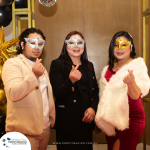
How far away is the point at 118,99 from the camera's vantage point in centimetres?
146

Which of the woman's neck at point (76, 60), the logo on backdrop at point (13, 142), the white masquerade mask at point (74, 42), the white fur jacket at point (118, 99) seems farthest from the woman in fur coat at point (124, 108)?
the logo on backdrop at point (13, 142)

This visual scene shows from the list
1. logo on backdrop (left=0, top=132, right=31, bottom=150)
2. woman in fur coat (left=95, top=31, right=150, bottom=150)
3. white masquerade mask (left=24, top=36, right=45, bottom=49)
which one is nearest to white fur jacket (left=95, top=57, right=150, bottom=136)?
woman in fur coat (left=95, top=31, right=150, bottom=150)

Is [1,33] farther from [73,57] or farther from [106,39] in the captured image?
[106,39]

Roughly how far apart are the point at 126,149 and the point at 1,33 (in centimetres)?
201

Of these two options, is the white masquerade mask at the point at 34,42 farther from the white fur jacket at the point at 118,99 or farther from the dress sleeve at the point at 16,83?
the white fur jacket at the point at 118,99

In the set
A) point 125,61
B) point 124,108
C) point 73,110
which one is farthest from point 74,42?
point 124,108

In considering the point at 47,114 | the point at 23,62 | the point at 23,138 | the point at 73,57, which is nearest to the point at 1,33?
the point at 23,62

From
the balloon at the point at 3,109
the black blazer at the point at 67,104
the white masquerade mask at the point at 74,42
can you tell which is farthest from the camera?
the balloon at the point at 3,109

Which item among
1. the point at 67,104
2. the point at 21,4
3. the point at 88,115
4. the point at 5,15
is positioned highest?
the point at 21,4

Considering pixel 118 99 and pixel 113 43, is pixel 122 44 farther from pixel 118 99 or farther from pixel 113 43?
pixel 118 99

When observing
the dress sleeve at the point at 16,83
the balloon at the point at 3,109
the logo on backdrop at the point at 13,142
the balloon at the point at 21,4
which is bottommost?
the logo on backdrop at the point at 13,142

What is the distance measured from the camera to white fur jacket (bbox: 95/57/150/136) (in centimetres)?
142

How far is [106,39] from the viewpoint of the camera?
2.94 m

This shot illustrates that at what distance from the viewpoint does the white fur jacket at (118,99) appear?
142 cm
